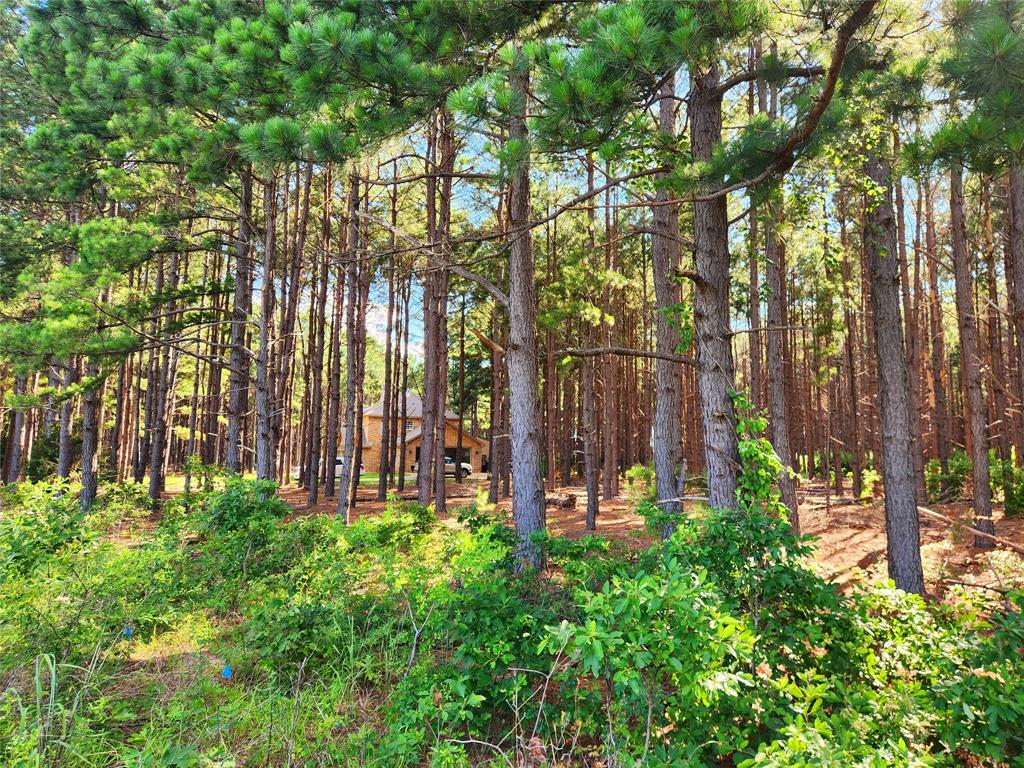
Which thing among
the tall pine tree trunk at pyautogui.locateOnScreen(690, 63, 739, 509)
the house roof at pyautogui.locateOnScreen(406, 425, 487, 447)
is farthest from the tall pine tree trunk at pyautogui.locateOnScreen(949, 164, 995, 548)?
the house roof at pyautogui.locateOnScreen(406, 425, 487, 447)

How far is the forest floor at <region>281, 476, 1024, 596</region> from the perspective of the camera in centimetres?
696

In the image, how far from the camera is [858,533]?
1042cm

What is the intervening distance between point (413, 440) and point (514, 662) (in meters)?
31.2

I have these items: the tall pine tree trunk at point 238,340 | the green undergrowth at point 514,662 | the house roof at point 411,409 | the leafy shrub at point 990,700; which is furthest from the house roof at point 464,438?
the leafy shrub at point 990,700

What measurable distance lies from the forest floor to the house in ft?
50.8

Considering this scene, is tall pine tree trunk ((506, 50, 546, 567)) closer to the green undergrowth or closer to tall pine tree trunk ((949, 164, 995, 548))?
the green undergrowth

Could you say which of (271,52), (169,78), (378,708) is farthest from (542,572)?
(169,78)

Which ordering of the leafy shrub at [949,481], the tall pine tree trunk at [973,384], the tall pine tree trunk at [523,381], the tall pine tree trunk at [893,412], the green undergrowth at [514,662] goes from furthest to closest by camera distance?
1. the leafy shrub at [949,481]
2. the tall pine tree trunk at [973,384]
3. the tall pine tree trunk at [893,412]
4. the tall pine tree trunk at [523,381]
5. the green undergrowth at [514,662]

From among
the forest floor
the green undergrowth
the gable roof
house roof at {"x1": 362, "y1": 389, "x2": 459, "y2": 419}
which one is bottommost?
the forest floor

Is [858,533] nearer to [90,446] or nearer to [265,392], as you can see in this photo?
[265,392]

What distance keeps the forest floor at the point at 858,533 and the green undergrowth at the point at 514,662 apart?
744 millimetres

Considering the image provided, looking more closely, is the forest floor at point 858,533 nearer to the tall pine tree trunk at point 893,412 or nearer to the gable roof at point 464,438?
the tall pine tree trunk at point 893,412

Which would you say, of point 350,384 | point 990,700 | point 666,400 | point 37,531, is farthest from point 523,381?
point 350,384

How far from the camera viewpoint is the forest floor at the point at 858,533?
696 centimetres
